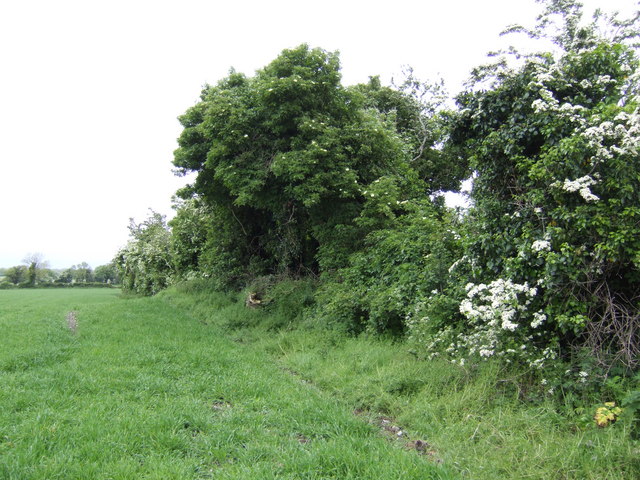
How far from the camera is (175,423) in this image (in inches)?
157

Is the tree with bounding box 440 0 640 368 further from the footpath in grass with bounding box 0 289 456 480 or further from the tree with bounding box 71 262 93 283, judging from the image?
the tree with bounding box 71 262 93 283

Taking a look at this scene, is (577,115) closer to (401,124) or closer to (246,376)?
(246,376)

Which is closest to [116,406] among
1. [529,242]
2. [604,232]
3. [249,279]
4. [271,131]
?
[529,242]

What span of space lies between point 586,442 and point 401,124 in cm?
1638

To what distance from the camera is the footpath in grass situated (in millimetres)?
3186

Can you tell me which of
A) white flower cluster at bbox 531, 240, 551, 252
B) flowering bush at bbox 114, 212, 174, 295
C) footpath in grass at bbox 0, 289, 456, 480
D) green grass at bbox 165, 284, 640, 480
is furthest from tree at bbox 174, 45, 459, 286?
flowering bush at bbox 114, 212, 174, 295

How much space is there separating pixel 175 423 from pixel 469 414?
9.71 ft

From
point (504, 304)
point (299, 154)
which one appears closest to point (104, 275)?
point (299, 154)

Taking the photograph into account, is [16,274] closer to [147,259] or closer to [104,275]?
[104,275]

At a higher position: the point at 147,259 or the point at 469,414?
the point at 147,259

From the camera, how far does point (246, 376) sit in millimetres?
5832

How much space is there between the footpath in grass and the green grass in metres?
0.37

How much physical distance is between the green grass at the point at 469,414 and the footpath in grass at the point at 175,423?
366mm

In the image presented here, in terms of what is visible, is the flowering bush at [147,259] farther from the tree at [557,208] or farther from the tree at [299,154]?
the tree at [557,208]
